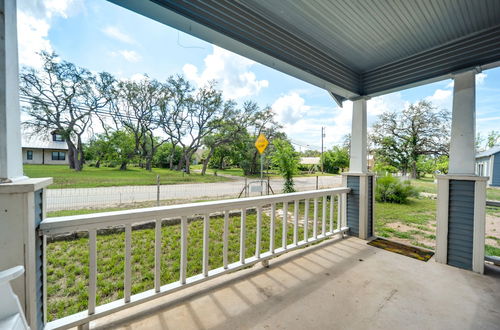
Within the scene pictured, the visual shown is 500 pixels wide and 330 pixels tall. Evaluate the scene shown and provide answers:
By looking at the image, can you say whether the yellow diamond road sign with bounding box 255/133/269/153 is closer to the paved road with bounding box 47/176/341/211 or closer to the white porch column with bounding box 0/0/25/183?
the paved road with bounding box 47/176/341/211

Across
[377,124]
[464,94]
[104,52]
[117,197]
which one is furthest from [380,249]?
[377,124]

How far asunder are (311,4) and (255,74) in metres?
1.20

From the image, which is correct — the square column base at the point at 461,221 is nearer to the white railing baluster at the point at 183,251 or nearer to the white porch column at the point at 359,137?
the white porch column at the point at 359,137

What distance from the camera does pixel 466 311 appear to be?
4.99 feet

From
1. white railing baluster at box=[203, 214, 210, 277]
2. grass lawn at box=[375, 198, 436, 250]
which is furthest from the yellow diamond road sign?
grass lawn at box=[375, 198, 436, 250]

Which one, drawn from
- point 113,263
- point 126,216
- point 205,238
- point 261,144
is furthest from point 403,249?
point 113,263

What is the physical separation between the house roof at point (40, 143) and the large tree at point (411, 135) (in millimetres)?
11469

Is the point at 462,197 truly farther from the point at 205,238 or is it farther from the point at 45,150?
the point at 45,150

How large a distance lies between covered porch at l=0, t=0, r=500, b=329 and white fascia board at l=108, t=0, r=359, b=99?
0.01 meters

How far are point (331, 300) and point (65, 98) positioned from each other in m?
2.72

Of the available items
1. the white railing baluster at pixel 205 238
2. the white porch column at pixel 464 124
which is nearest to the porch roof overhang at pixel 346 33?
the white porch column at pixel 464 124

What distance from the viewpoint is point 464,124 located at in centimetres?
215

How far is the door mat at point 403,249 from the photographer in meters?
2.46

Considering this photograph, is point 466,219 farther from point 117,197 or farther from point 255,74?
point 117,197
